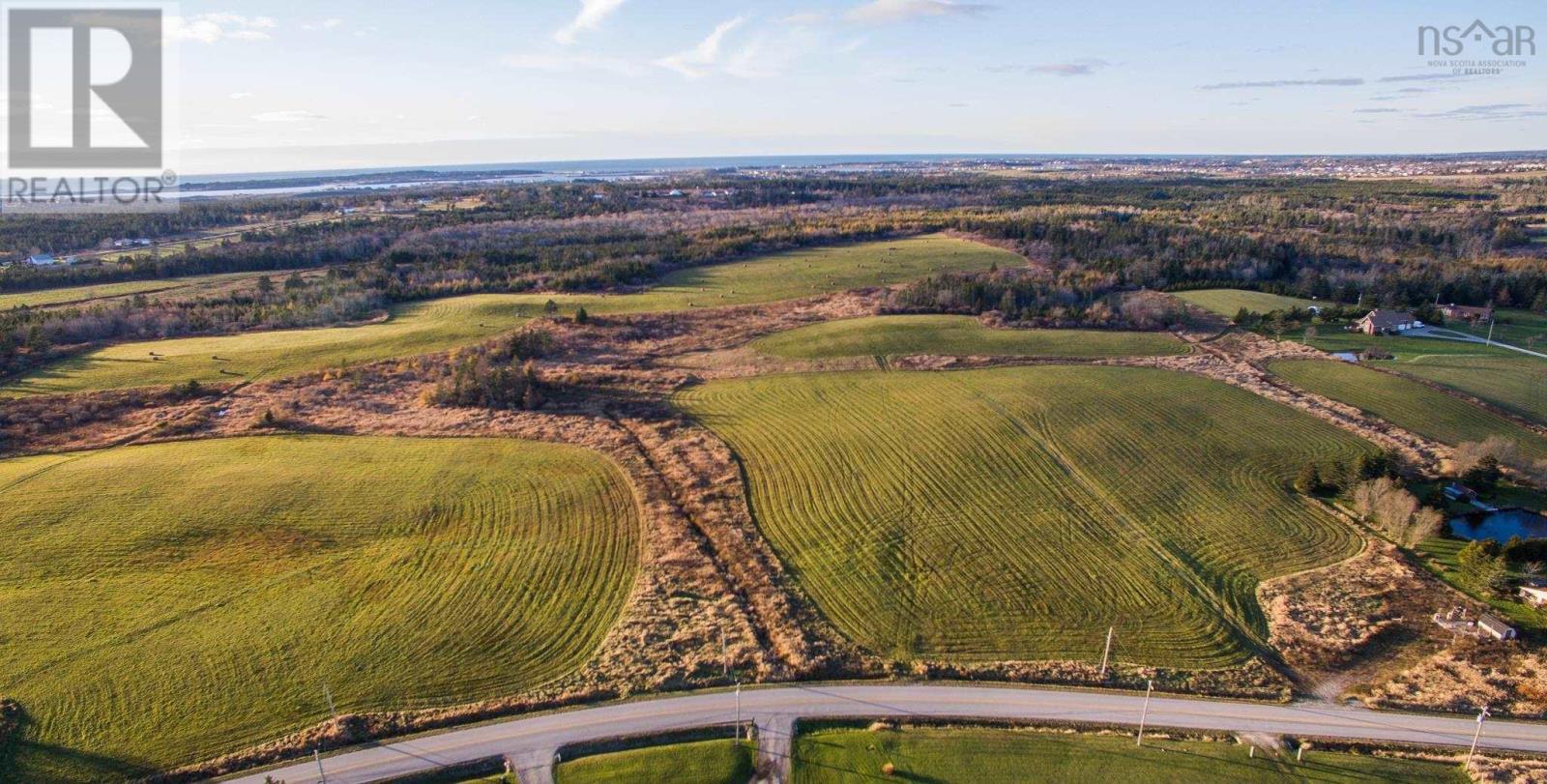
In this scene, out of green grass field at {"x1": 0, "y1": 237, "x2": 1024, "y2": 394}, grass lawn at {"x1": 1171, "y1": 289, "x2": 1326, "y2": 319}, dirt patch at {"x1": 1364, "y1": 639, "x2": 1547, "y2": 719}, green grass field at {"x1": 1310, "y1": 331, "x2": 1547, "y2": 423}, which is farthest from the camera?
grass lawn at {"x1": 1171, "y1": 289, "x2": 1326, "y2": 319}

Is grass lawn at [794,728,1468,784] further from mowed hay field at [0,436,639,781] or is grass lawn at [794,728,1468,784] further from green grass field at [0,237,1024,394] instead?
green grass field at [0,237,1024,394]

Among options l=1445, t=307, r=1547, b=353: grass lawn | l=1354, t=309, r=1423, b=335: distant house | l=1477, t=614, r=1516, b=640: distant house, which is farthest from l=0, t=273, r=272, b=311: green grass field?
l=1445, t=307, r=1547, b=353: grass lawn

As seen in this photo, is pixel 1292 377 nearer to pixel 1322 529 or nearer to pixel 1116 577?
pixel 1322 529

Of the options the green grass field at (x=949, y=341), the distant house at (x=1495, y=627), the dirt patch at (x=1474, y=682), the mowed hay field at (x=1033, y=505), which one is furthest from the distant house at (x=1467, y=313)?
the dirt patch at (x=1474, y=682)

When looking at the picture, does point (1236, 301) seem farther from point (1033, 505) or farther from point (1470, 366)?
point (1033, 505)

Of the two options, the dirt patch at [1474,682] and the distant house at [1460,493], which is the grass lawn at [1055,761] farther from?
the distant house at [1460,493]

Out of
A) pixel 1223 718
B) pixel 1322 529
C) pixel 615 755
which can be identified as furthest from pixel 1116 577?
pixel 615 755
